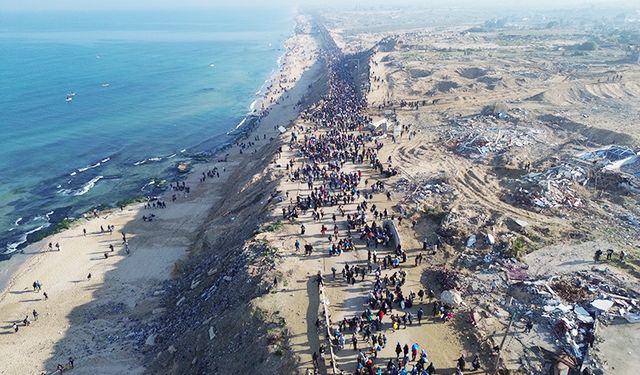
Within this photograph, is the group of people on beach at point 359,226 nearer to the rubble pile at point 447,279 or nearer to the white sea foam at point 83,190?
the rubble pile at point 447,279

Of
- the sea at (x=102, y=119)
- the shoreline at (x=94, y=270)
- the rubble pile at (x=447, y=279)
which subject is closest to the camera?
the rubble pile at (x=447, y=279)

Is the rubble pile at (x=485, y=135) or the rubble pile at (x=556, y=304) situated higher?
the rubble pile at (x=485, y=135)

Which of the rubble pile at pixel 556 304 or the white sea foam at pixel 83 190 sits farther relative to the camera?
the white sea foam at pixel 83 190

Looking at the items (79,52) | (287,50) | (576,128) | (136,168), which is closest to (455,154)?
(576,128)

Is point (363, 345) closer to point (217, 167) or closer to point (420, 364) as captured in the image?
point (420, 364)

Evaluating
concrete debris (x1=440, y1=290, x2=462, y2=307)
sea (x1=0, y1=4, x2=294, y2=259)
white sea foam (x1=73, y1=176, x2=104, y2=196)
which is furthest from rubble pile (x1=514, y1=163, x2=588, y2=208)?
white sea foam (x1=73, y1=176, x2=104, y2=196)

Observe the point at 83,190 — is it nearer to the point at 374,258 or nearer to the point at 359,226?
the point at 359,226

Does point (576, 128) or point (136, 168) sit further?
point (136, 168)

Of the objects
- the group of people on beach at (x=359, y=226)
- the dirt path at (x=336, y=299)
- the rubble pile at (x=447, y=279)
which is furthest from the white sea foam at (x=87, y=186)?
the rubble pile at (x=447, y=279)

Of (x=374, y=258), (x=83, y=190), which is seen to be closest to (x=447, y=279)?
(x=374, y=258)
